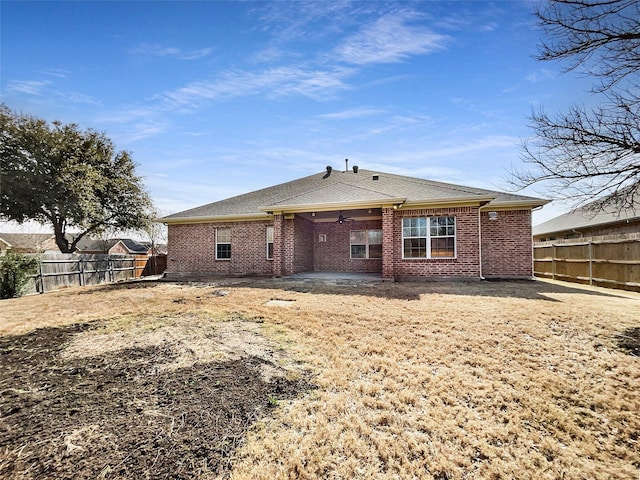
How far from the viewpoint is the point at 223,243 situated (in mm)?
14797

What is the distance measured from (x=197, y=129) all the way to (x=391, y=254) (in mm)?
9232

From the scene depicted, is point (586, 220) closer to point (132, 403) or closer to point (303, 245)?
point (303, 245)

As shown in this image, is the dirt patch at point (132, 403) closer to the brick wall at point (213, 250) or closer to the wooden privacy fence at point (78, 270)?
the wooden privacy fence at point (78, 270)

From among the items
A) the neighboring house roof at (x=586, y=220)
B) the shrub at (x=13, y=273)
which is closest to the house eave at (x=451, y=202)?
the neighboring house roof at (x=586, y=220)

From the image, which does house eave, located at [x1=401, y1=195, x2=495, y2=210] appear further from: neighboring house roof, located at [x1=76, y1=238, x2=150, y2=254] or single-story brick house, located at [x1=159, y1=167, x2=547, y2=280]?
neighboring house roof, located at [x1=76, y1=238, x2=150, y2=254]

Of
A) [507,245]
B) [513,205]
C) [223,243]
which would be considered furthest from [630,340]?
[223,243]

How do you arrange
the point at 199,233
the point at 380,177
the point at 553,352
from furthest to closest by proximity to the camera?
the point at 380,177 → the point at 199,233 → the point at 553,352

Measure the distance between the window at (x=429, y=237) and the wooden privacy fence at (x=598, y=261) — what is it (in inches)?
194

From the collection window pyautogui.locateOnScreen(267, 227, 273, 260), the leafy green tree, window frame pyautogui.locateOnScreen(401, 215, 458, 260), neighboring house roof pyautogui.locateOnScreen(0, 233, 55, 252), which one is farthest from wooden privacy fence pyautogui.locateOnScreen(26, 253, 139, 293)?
neighboring house roof pyautogui.locateOnScreen(0, 233, 55, 252)

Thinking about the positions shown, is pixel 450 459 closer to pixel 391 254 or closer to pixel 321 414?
pixel 321 414

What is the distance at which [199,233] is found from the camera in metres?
15.1

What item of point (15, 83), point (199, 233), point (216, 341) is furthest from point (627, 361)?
point (15, 83)

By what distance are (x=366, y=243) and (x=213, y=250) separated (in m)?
7.81

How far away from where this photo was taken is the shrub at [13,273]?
10.2m
